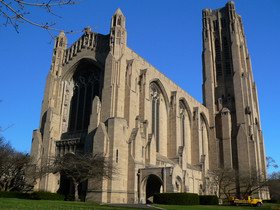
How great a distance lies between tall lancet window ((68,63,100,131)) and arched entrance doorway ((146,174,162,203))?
36.0 ft

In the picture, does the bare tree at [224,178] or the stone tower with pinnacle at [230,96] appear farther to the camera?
the stone tower with pinnacle at [230,96]

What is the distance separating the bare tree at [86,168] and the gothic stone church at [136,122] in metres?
1.13

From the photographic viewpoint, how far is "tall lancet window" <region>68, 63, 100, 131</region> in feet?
137

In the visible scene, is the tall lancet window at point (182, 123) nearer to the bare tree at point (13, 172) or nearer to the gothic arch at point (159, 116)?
the gothic arch at point (159, 116)

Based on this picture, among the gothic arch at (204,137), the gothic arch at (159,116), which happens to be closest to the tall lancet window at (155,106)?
the gothic arch at (159,116)

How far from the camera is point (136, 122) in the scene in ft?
127

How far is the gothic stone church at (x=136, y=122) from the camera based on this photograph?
34531mm

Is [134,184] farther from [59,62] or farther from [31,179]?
[59,62]

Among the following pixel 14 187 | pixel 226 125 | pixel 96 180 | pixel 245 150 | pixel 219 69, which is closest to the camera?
pixel 96 180

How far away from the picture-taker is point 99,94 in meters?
40.9

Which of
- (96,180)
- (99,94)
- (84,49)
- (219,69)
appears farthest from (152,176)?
(219,69)

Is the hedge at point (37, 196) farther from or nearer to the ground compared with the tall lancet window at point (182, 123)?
nearer to the ground

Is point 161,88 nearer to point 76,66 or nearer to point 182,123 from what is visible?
point 182,123

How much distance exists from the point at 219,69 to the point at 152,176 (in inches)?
1631
